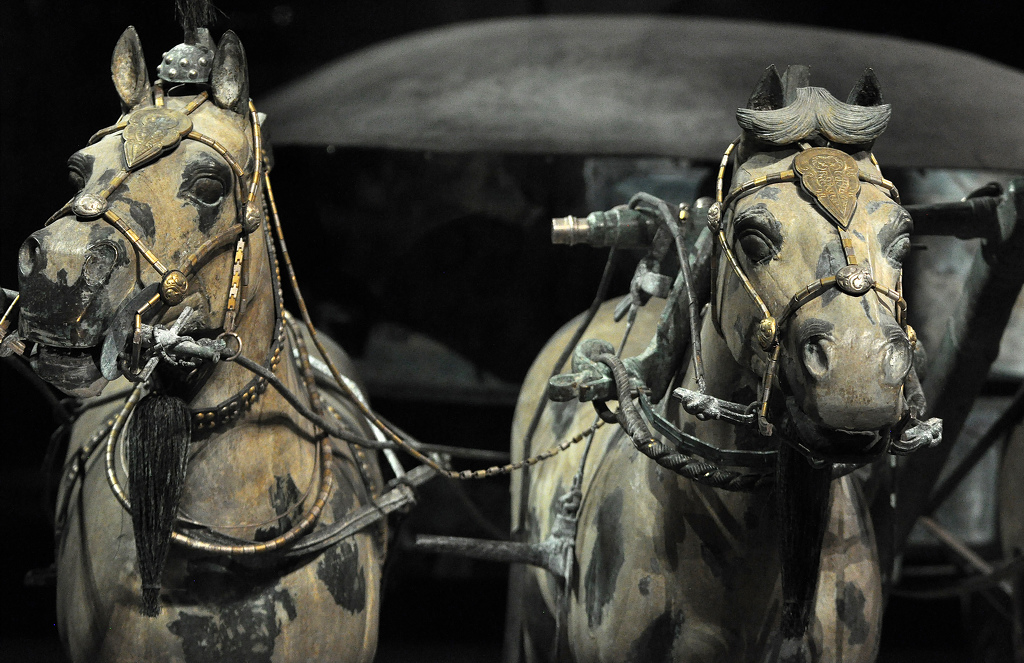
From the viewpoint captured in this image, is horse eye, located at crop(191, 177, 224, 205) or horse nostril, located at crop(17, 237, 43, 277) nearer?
horse nostril, located at crop(17, 237, 43, 277)

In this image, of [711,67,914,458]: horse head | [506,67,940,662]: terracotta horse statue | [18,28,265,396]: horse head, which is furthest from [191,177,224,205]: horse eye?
[711,67,914,458]: horse head

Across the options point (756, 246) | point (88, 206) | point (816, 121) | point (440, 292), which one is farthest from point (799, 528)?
point (440, 292)

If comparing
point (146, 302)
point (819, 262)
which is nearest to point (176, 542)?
point (146, 302)

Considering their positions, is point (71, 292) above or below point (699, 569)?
above

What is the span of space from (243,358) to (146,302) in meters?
0.25

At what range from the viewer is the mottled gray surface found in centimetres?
336

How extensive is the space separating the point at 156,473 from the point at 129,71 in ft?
2.72

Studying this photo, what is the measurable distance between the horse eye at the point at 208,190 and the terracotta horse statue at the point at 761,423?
2.59 ft

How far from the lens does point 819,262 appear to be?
1441 mm

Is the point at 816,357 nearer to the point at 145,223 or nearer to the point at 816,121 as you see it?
the point at 816,121

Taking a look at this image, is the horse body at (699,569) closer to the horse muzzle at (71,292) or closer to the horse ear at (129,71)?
the horse muzzle at (71,292)

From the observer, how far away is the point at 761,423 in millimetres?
1511

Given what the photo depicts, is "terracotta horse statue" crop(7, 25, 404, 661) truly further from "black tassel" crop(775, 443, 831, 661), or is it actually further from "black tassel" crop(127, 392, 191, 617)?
"black tassel" crop(775, 443, 831, 661)

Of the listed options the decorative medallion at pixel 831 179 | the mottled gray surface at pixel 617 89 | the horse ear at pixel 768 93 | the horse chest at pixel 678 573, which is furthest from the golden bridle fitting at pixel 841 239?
the mottled gray surface at pixel 617 89
